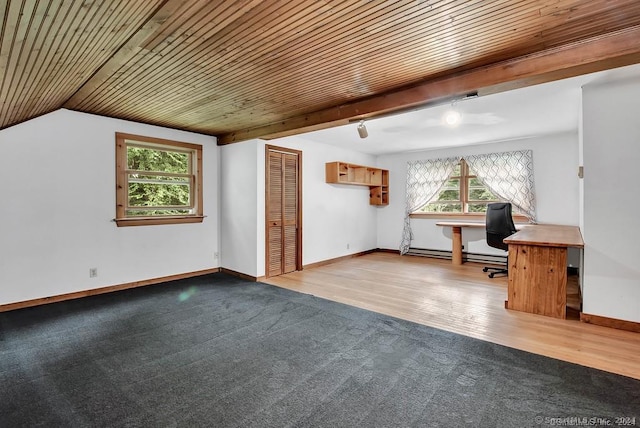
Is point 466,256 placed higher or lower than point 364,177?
lower

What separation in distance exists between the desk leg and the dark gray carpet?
11.3 ft

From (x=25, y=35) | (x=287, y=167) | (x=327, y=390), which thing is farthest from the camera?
(x=287, y=167)

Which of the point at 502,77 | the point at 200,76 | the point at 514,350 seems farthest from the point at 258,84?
the point at 514,350

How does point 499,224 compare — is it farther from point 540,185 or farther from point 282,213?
point 282,213

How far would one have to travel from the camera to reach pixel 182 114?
414cm

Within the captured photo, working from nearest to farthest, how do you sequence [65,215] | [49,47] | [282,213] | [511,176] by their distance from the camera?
[49,47]
[65,215]
[282,213]
[511,176]

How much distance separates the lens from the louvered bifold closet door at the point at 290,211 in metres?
5.27

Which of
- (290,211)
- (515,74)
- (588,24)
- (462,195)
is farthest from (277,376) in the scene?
(462,195)

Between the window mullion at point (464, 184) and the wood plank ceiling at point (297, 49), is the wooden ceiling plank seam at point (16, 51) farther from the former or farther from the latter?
the window mullion at point (464, 184)

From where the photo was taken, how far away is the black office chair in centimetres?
477

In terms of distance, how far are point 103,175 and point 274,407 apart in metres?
3.93

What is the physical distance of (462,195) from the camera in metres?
6.54

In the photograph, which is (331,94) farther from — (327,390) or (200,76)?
(327,390)

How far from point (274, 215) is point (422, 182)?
367 cm
